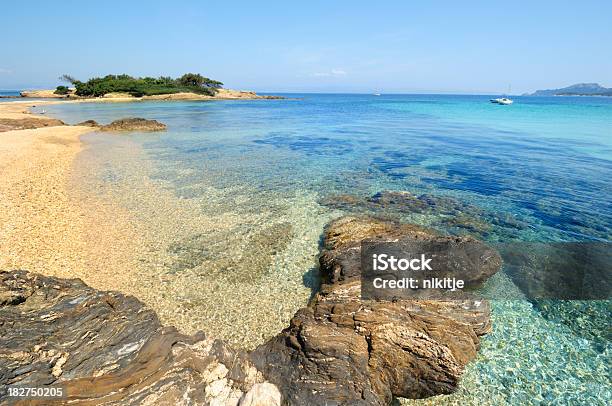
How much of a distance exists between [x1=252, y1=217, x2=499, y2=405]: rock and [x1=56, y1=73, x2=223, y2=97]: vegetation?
127866 millimetres

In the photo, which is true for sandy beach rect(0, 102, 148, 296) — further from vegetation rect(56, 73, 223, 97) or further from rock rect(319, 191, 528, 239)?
vegetation rect(56, 73, 223, 97)

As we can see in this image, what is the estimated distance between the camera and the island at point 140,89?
111625 millimetres

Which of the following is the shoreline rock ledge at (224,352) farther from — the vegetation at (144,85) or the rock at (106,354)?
the vegetation at (144,85)

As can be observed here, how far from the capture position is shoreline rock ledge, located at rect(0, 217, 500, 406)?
4773 millimetres

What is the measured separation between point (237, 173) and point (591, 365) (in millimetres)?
18979

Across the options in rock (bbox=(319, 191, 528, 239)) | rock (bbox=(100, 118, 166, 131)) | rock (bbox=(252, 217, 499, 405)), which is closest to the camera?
rock (bbox=(252, 217, 499, 405))

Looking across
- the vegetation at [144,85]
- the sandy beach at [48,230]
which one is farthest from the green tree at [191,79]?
the sandy beach at [48,230]

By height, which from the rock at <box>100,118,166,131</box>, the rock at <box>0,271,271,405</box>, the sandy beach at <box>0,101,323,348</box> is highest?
the rock at <box>100,118,166,131</box>

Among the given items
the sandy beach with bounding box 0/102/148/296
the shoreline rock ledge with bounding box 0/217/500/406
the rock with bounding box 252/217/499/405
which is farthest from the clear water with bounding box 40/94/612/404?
the sandy beach with bounding box 0/102/148/296

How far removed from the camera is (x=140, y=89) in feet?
377

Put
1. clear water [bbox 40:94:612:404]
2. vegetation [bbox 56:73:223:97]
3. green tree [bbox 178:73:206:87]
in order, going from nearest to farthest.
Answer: clear water [bbox 40:94:612:404] → vegetation [bbox 56:73:223:97] → green tree [bbox 178:73:206:87]

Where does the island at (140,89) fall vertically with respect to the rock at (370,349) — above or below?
above

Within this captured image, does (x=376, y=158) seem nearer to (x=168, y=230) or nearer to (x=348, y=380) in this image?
(x=168, y=230)

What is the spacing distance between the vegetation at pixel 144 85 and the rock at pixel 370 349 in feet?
420
